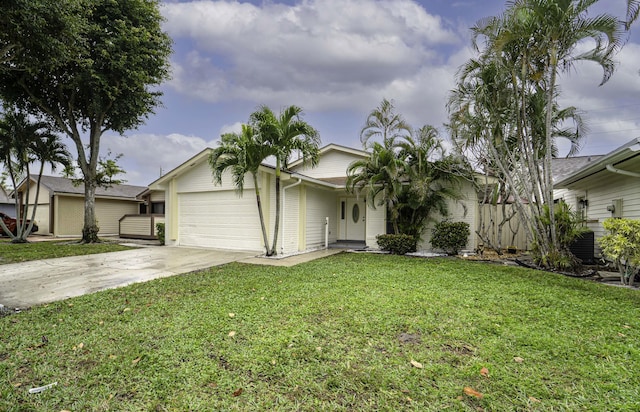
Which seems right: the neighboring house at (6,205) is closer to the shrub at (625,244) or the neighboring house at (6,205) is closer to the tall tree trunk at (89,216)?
the tall tree trunk at (89,216)

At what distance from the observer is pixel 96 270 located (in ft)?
25.2

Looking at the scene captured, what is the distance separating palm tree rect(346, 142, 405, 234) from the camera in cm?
988

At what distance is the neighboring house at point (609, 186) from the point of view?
21.8 feet

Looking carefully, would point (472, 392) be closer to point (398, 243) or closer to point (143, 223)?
point (398, 243)

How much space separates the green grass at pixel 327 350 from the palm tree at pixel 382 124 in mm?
7467

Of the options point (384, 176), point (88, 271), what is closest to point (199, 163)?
point (88, 271)

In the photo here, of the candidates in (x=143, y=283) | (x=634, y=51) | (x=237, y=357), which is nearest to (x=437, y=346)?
(x=237, y=357)

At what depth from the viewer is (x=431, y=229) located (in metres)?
11.2

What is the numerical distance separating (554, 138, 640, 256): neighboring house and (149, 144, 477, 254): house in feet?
11.6

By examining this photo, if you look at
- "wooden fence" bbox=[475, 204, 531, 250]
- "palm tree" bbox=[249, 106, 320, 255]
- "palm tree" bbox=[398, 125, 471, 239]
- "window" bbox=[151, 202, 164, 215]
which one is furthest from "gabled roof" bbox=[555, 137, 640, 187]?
"window" bbox=[151, 202, 164, 215]

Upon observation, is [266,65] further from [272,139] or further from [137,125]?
[137,125]

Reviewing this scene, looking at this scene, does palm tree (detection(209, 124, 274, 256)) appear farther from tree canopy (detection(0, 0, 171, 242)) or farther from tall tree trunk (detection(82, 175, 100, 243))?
tall tree trunk (detection(82, 175, 100, 243))

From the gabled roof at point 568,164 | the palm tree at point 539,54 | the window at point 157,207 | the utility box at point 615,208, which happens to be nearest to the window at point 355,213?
the palm tree at point 539,54

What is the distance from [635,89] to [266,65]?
496 inches
